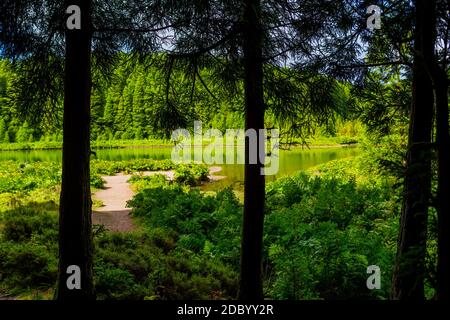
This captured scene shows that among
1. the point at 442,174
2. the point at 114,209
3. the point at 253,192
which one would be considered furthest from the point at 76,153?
the point at 114,209

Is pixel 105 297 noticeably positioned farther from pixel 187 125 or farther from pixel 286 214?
pixel 286 214

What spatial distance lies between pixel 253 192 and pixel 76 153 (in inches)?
86.9

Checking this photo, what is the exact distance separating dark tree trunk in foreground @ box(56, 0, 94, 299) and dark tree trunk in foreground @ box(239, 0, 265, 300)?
6.18 feet

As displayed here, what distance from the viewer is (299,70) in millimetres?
5004

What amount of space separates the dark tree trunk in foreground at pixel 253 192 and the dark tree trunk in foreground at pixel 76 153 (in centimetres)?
188

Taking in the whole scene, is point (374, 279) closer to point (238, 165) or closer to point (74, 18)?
point (74, 18)

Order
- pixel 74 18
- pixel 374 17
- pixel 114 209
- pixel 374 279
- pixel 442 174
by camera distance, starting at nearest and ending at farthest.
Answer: pixel 442 174
pixel 74 18
pixel 374 17
pixel 374 279
pixel 114 209

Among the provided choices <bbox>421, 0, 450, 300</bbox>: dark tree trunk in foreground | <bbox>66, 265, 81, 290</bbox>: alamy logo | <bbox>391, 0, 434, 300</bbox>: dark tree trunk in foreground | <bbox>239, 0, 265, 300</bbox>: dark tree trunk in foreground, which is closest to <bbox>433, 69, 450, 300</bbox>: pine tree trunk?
<bbox>421, 0, 450, 300</bbox>: dark tree trunk in foreground

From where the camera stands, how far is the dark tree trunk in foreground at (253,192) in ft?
15.0

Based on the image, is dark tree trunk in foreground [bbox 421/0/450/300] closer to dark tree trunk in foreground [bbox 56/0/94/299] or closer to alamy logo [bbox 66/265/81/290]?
dark tree trunk in foreground [bbox 56/0/94/299]

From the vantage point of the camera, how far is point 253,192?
15.7 feet
